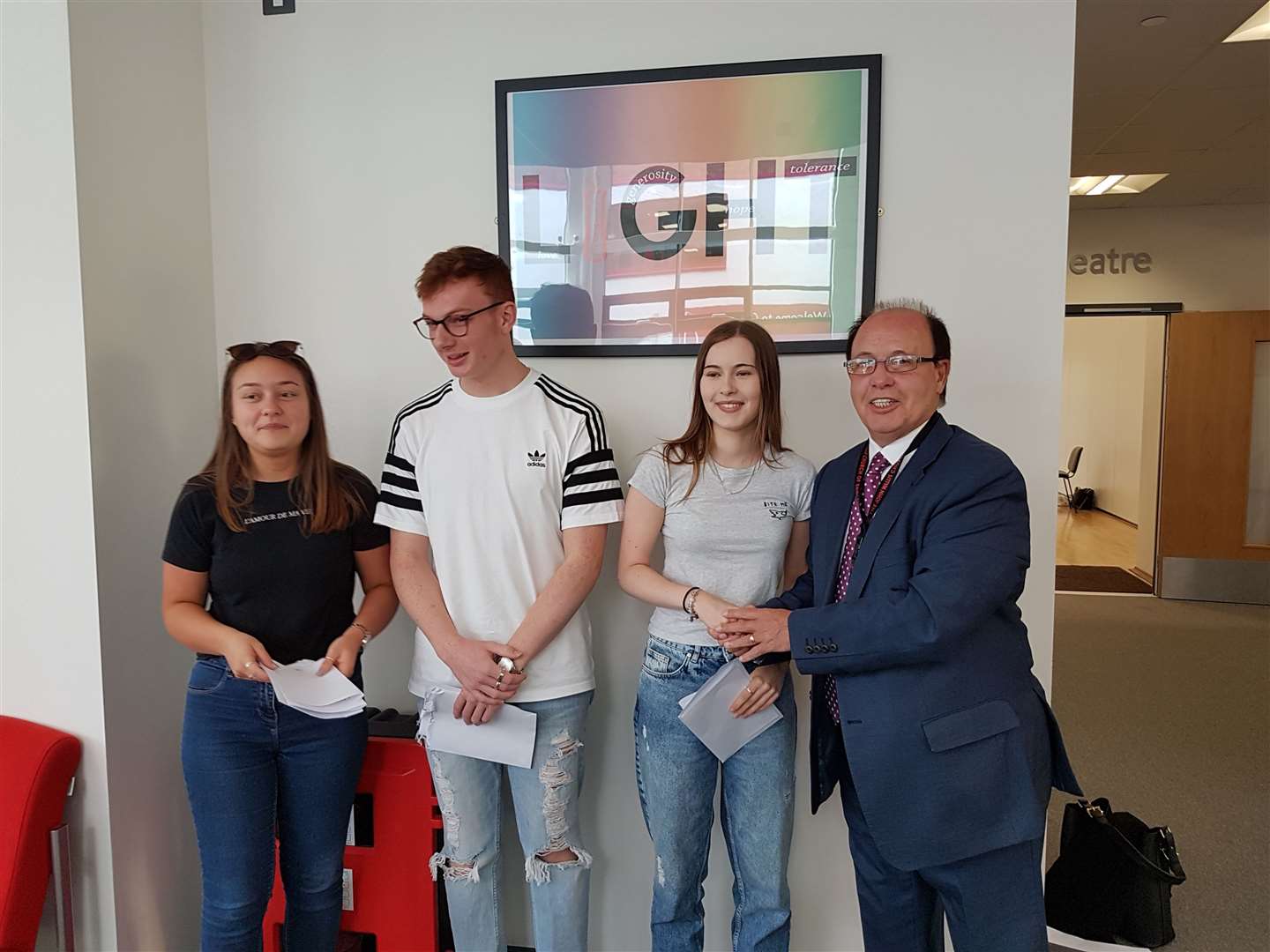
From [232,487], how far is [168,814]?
1.08 metres

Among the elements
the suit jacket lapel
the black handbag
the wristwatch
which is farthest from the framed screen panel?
the black handbag

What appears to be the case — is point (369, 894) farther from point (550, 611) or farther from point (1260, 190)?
point (1260, 190)

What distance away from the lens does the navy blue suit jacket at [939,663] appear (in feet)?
4.98

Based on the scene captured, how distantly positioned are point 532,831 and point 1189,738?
365cm

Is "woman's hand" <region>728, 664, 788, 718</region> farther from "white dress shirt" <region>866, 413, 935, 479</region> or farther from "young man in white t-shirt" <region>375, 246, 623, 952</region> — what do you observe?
"white dress shirt" <region>866, 413, 935, 479</region>

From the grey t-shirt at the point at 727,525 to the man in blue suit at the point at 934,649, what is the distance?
0.16 meters

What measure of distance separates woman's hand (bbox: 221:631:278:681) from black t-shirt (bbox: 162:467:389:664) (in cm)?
6

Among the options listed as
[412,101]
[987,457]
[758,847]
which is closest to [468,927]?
[758,847]

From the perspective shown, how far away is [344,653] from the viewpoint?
186 centimetres

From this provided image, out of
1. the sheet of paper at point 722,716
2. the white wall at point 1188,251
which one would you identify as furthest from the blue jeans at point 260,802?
the white wall at point 1188,251

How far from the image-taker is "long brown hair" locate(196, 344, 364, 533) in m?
1.83

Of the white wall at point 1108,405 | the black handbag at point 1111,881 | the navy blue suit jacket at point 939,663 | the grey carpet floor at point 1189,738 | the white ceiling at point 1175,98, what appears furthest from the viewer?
the white wall at point 1108,405

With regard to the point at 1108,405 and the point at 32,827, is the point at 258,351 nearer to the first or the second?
the point at 32,827

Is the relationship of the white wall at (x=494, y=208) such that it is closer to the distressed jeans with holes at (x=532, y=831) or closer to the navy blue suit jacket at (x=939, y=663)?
the distressed jeans with holes at (x=532, y=831)
